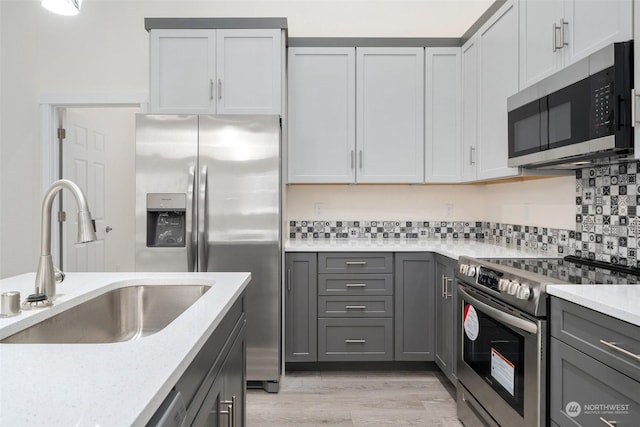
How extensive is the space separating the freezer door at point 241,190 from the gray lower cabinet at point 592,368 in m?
1.61

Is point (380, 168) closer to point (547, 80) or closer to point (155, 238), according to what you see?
point (547, 80)

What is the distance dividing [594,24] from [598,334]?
127cm

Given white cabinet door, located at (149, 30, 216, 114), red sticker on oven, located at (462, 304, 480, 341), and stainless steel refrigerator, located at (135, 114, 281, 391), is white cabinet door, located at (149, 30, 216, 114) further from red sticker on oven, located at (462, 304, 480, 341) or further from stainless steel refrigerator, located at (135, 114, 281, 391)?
red sticker on oven, located at (462, 304, 480, 341)

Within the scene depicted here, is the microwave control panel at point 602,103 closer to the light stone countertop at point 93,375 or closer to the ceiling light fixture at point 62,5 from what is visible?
the light stone countertop at point 93,375

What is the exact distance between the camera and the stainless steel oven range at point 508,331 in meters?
1.46

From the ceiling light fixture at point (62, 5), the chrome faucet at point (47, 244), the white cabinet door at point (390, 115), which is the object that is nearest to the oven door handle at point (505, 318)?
the white cabinet door at point (390, 115)

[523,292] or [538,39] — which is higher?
[538,39]

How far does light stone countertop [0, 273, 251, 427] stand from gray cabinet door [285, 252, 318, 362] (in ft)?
5.47

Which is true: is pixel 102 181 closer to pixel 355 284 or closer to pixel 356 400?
pixel 355 284

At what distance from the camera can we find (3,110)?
10.4 ft

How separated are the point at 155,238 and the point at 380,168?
1.70m

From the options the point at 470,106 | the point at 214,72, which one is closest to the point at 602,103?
the point at 470,106

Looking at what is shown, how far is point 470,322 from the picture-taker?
1999mm

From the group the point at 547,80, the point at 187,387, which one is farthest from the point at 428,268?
the point at 187,387
